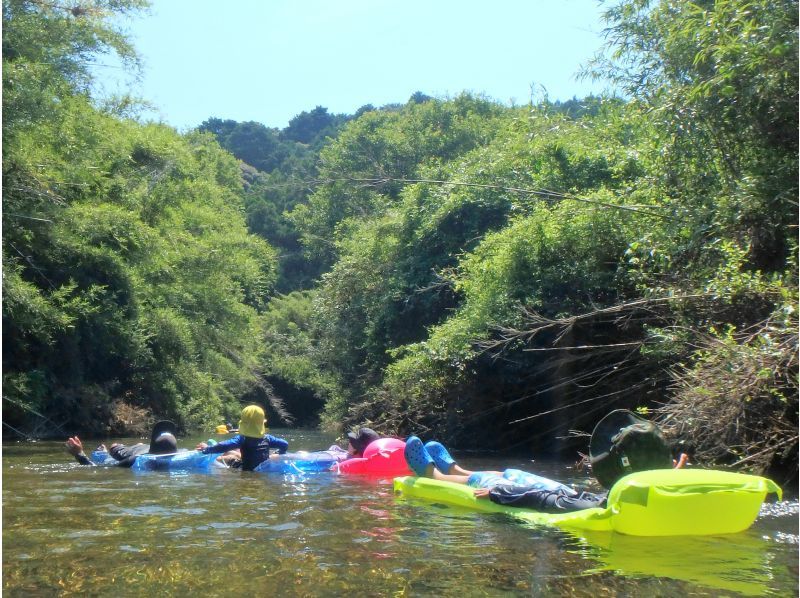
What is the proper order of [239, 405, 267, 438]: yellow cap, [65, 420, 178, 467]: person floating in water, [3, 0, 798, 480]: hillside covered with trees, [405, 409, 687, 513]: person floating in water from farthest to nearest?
[65, 420, 178, 467]: person floating in water, [239, 405, 267, 438]: yellow cap, [3, 0, 798, 480]: hillside covered with trees, [405, 409, 687, 513]: person floating in water

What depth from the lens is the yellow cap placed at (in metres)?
10.7

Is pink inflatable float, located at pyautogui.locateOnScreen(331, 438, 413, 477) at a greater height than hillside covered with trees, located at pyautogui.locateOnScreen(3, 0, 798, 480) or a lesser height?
lesser

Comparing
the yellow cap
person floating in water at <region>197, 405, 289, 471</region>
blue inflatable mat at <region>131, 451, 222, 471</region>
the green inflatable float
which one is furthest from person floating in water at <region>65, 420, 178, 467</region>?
the green inflatable float

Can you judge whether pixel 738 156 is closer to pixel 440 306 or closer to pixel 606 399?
pixel 606 399

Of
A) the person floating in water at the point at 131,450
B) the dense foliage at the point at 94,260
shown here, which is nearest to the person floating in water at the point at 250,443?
the person floating in water at the point at 131,450

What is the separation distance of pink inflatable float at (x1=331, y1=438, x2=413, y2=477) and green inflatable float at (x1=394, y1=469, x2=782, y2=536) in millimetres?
4400

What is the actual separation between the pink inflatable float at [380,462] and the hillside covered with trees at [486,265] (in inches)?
92.9

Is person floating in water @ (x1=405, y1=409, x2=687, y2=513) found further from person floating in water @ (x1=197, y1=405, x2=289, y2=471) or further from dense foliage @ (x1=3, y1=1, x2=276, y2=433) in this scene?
dense foliage @ (x1=3, y1=1, x2=276, y2=433)

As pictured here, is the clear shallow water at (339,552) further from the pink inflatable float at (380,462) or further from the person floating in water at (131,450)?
the person floating in water at (131,450)

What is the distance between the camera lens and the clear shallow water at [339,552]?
4.72 m

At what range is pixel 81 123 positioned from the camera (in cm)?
1856

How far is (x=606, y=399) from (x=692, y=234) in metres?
3.83

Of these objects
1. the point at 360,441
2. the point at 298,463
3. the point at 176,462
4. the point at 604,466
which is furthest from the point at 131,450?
the point at 604,466

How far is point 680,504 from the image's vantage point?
6.05 meters
